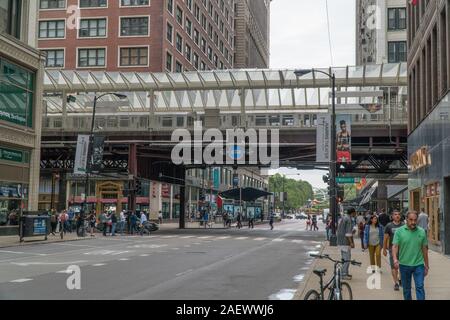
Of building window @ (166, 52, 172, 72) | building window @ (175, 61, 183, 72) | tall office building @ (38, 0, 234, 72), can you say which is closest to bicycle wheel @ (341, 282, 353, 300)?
tall office building @ (38, 0, 234, 72)

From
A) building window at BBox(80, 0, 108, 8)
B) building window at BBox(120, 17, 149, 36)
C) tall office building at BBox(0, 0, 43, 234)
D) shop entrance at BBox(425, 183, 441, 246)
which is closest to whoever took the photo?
shop entrance at BBox(425, 183, 441, 246)

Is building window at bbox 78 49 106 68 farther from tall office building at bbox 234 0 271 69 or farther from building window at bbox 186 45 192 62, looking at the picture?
tall office building at bbox 234 0 271 69

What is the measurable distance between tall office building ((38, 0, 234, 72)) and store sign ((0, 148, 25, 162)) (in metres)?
37.8

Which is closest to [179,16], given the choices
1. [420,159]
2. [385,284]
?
[420,159]

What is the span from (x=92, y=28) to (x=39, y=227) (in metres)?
49.7

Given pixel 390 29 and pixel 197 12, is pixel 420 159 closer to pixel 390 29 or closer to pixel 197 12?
pixel 390 29

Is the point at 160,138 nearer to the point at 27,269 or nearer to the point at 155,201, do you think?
the point at 155,201

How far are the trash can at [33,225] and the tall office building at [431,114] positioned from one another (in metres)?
18.9

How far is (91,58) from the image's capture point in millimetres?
75000

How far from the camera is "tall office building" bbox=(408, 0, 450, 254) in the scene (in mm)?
22953

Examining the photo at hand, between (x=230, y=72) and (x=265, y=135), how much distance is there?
7.61 m

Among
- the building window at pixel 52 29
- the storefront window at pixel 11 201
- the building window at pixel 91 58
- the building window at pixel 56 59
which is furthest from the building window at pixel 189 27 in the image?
the storefront window at pixel 11 201

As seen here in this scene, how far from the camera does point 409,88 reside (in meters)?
34.5
